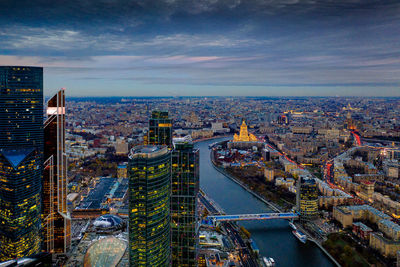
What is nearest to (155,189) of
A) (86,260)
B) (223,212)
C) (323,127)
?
(86,260)

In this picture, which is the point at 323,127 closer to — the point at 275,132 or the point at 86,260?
the point at 275,132

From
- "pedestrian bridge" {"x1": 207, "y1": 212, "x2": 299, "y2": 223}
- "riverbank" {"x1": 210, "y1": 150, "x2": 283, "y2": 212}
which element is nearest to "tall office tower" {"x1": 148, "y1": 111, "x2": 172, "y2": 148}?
"pedestrian bridge" {"x1": 207, "y1": 212, "x2": 299, "y2": 223}

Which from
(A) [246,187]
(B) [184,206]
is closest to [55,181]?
(B) [184,206]

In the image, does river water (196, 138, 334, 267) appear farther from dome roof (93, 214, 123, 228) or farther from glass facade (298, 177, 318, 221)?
dome roof (93, 214, 123, 228)

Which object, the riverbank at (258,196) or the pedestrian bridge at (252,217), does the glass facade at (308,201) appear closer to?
the pedestrian bridge at (252,217)

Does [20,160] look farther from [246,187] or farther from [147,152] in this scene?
[246,187]

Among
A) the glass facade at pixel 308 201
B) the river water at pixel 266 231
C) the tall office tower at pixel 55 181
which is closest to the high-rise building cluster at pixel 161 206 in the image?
the river water at pixel 266 231
